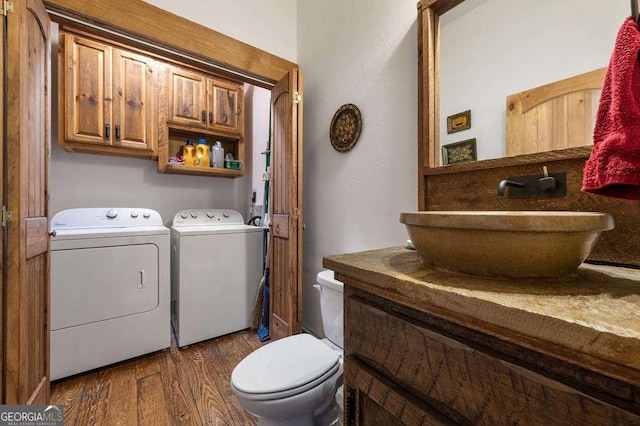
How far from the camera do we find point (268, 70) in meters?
1.92

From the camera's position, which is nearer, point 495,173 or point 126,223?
point 495,173

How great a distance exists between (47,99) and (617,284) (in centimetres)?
232

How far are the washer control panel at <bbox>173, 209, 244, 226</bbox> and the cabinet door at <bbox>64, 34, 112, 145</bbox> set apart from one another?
0.82 m

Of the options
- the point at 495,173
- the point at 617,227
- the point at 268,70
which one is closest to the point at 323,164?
the point at 268,70

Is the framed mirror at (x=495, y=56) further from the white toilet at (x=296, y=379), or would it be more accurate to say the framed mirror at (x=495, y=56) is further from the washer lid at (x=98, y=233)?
the washer lid at (x=98, y=233)

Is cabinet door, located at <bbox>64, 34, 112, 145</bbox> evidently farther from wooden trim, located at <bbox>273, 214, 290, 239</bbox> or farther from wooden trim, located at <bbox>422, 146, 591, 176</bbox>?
wooden trim, located at <bbox>422, 146, 591, 176</bbox>

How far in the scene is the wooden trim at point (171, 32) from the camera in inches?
53.3

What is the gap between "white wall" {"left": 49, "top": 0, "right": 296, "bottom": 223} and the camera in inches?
70.7

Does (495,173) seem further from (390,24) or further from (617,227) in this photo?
(390,24)

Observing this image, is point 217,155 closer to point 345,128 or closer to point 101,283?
point 101,283

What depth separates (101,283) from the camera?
1.82 m

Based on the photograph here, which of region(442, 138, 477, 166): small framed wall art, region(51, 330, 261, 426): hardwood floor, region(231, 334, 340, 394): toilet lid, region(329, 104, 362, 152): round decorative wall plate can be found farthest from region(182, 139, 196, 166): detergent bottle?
region(442, 138, 477, 166): small framed wall art

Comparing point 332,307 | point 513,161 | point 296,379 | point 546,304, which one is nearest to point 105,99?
point 332,307

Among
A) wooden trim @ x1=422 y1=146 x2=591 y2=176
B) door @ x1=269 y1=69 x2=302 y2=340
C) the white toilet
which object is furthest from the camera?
door @ x1=269 y1=69 x2=302 y2=340
